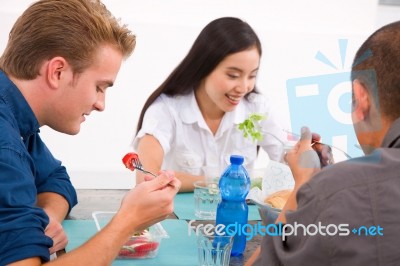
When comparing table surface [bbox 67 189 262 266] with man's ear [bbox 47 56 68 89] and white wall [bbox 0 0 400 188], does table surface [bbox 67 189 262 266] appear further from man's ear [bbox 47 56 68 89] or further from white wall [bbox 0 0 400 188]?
white wall [bbox 0 0 400 188]

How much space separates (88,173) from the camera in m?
3.74

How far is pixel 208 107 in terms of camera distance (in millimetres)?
2391

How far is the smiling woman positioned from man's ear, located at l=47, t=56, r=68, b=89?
0.88m

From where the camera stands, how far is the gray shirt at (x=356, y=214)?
0.81 metres

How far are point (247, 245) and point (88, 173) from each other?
8.16 feet

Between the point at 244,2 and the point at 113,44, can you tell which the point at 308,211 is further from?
the point at 244,2

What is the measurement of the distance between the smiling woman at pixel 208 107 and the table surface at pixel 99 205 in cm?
20

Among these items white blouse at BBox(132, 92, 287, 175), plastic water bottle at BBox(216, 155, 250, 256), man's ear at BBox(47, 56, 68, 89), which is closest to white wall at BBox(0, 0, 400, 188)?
white blouse at BBox(132, 92, 287, 175)

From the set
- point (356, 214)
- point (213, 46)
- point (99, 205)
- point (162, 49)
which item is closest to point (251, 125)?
point (213, 46)

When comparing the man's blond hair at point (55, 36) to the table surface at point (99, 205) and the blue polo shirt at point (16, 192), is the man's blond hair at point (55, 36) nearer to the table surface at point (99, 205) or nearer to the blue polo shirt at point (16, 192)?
the blue polo shirt at point (16, 192)

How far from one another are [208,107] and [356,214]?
161 cm

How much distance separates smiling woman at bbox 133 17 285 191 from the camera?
2203mm

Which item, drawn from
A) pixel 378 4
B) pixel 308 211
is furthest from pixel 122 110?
pixel 308 211

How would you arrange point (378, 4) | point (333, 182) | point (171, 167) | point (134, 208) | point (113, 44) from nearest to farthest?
1. point (333, 182)
2. point (134, 208)
3. point (113, 44)
4. point (171, 167)
5. point (378, 4)
